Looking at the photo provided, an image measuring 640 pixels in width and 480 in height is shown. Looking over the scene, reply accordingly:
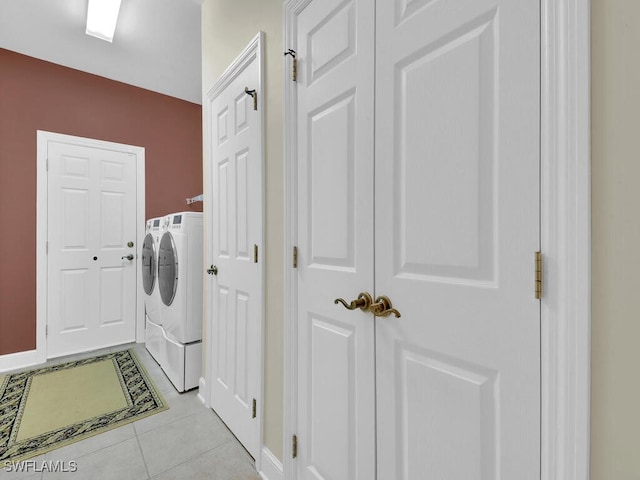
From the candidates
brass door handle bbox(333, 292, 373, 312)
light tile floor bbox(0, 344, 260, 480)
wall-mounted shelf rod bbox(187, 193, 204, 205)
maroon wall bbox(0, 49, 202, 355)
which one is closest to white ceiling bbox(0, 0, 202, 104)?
Result: maroon wall bbox(0, 49, 202, 355)

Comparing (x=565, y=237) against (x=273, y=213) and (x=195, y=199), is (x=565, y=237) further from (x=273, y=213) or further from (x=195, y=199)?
(x=195, y=199)

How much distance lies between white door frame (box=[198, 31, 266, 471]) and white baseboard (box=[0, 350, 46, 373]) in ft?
6.13

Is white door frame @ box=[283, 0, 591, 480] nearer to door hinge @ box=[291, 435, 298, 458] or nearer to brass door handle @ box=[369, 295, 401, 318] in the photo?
brass door handle @ box=[369, 295, 401, 318]

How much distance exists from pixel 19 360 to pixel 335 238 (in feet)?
11.2

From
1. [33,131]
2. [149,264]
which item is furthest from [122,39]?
[149,264]

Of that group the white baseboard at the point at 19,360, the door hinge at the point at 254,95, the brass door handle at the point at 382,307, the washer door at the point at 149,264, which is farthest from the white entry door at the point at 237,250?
the white baseboard at the point at 19,360

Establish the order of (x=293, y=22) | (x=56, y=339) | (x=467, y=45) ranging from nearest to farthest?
(x=467, y=45)
(x=293, y=22)
(x=56, y=339)

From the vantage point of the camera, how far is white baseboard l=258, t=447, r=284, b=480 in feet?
4.60
